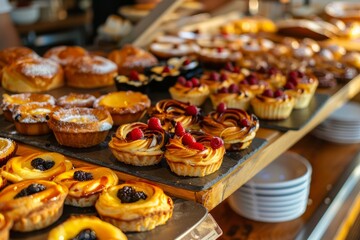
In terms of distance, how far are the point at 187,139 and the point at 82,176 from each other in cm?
42

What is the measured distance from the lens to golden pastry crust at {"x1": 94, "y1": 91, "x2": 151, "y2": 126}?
7.89 ft

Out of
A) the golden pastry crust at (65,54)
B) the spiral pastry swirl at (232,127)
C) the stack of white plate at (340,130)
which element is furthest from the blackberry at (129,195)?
the stack of white plate at (340,130)

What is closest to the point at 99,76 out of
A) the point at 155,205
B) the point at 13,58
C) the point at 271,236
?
the point at 13,58

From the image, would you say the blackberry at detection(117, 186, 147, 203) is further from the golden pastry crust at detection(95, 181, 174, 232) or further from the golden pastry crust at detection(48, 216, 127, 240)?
the golden pastry crust at detection(48, 216, 127, 240)

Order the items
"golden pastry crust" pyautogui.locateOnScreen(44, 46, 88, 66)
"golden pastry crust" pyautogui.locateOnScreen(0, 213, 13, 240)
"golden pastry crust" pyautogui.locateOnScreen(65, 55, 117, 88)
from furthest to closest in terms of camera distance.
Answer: "golden pastry crust" pyautogui.locateOnScreen(44, 46, 88, 66) < "golden pastry crust" pyautogui.locateOnScreen(65, 55, 117, 88) < "golden pastry crust" pyautogui.locateOnScreen(0, 213, 13, 240)

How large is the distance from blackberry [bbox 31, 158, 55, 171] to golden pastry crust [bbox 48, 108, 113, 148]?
0.79 feet

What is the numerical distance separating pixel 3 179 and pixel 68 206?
25 cm

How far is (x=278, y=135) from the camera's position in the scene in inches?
99.5

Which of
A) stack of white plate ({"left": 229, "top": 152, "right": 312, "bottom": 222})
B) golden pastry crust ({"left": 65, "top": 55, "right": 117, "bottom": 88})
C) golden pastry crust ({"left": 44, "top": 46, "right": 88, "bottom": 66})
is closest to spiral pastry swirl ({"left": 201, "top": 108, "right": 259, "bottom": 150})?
stack of white plate ({"left": 229, "top": 152, "right": 312, "bottom": 222})

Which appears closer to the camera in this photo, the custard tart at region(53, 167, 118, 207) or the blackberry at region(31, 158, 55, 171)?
the custard tart at region(53, 167, 118, 207)

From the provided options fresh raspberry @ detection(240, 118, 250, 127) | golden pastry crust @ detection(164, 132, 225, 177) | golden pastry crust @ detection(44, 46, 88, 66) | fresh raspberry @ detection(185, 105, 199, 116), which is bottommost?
golden pastry crust @ detection(44, 46, 88, 66)

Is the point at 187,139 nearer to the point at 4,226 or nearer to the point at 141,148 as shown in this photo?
the point at 141,148

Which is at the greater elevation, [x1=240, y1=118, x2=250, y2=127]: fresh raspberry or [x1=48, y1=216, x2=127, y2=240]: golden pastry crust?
[x1=48, y1=216, x2=127, y2=240]: golden pastry crust

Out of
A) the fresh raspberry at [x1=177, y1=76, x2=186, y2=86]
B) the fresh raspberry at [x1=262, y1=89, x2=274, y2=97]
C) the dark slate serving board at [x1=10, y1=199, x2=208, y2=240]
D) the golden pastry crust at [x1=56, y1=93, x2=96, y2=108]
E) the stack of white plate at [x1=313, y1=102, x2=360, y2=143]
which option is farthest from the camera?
the stack of white plate at [x1=313, y1=102, x2=360, y2=143]
